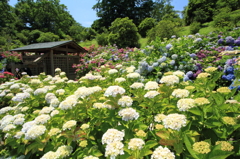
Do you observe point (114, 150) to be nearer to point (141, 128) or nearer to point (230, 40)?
point (141, 128)

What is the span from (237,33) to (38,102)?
5.48 m

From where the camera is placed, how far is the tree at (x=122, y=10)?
2615cm

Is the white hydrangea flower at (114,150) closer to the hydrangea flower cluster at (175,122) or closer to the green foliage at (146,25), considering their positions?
the hydrangea flower cluster at (175,122)

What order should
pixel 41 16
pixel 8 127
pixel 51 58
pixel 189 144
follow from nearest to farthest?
1. pixel 189 144
2. pixel 8 127
3. pixel 51 58
4. pixel 41 16

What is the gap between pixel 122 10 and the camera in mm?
26844

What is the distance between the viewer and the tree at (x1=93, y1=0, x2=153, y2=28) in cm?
2615

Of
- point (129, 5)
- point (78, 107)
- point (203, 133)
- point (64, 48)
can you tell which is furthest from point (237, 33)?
point (129, 5)

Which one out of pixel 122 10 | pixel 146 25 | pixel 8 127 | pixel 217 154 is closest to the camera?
pixel 217 154

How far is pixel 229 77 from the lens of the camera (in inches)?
104

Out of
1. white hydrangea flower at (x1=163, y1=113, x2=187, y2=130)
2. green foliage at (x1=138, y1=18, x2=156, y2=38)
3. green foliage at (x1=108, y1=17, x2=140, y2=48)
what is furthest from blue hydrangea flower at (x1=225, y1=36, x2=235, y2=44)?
green foliage at (x1=138, y1=18, x2=156, y2=38)

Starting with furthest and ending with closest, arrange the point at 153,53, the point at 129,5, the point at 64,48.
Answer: the point at 129,5 → the point at 64,48 → the point at 153,53

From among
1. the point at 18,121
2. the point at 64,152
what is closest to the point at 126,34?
the point at 18,121

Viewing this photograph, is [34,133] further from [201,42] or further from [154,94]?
[201,42]

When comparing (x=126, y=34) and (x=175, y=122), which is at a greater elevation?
(x=126, y=34)
